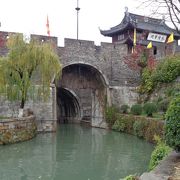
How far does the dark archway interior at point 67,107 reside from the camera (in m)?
19.9

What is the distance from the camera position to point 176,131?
4258 millimetres

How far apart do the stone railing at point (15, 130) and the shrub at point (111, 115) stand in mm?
4774

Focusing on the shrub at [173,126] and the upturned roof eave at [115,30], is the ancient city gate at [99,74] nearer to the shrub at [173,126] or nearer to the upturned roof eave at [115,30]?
the upturned roof eave at [115,30]

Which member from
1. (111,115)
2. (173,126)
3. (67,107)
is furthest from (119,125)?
(173,126)

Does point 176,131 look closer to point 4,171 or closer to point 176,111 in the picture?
point 176,111

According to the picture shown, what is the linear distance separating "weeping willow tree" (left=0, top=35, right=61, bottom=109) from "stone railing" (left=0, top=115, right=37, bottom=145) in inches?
46.1

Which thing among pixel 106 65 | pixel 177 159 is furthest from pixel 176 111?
pixel 106 65

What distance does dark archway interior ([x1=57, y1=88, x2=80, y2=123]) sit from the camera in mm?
19913

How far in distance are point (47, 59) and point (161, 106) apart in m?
5.01

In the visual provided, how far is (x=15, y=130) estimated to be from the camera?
10.7m

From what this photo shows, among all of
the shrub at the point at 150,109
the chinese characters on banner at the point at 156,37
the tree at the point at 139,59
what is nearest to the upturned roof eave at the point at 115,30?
the chinese characters on banner at the point at 156,37

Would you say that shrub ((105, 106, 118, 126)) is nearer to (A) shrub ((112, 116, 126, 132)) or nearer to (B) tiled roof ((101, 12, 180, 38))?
(A) shrub ((112, 116, 126, 132))

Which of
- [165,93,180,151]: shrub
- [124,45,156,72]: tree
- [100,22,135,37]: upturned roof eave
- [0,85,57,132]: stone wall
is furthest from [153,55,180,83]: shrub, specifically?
[165,93,180,151]: shrub

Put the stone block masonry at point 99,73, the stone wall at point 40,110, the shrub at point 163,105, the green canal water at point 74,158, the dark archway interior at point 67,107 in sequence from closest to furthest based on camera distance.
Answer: the green canal water at point 74,158 → the shrub at point 163,105 → the stone wall at point 40,110 → the stone block masonry at point 99,73 → the dark archway interior at point 67,107
